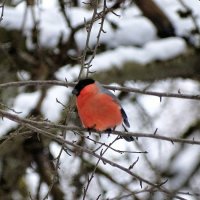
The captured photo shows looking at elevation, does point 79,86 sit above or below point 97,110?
above

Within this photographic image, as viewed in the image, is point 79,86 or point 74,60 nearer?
point 79,86

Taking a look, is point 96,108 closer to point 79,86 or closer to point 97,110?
point 97,110

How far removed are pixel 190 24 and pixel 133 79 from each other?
686mm

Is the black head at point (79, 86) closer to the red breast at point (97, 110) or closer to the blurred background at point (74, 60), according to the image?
the red breast at point (97, 110)

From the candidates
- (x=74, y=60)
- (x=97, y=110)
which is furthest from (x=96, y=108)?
(x=74, y=60)

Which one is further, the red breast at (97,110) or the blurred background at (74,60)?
the blurred background at (74,60)

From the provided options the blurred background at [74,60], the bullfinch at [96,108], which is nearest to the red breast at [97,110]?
the bullfinch at [96,108]

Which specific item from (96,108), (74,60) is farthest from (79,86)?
(74,60)

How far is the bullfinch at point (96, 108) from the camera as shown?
10.4 ft

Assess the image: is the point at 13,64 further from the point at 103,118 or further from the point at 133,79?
the point at 103,118

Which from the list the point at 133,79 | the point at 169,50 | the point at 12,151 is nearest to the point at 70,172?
the point at 12,151

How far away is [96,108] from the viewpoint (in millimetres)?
3201

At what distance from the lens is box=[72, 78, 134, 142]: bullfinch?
10.4 feet

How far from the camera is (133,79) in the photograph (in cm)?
482
